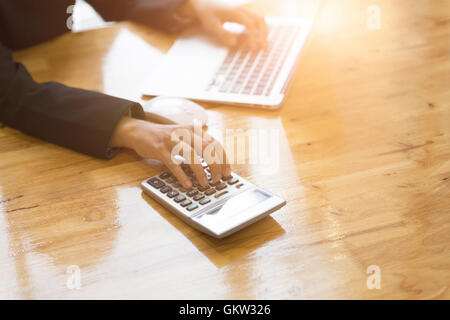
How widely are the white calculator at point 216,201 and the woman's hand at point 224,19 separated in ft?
1.46

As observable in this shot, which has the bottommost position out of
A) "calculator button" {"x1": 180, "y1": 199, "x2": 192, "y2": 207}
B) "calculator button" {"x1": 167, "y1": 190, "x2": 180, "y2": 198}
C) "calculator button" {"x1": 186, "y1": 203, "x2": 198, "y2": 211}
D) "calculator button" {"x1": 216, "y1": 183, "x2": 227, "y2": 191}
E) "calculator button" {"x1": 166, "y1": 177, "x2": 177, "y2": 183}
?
"calculator button" {"x1": 166, "y1": 177, "x2": 177, "y2": 183}

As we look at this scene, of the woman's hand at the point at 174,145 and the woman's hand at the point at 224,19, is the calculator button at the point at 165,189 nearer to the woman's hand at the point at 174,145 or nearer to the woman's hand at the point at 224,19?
the woman's hand at the point at 174,145

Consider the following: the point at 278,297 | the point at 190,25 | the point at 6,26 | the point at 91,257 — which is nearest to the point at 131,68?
the point at 190,25

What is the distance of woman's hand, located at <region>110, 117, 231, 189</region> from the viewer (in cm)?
75

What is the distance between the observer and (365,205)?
705mm

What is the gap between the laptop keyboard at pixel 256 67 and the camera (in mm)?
982

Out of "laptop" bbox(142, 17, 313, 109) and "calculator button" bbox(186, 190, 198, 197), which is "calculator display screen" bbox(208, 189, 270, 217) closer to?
"calculator button" bbox(186, 190, 198, 197)

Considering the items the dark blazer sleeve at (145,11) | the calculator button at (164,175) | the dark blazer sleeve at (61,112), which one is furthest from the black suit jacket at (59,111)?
the dark blazer sleeve at (145,11)

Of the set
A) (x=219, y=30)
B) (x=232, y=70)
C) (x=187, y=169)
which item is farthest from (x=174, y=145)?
(x=219, y=30)

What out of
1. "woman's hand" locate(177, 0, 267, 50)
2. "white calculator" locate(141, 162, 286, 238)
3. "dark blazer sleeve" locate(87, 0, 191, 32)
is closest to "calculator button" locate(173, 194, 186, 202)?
"white calculator" locate(141, 162, 286, 238)

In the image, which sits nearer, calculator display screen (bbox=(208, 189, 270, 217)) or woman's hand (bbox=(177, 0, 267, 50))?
calculator display screen (bbox=(208, 189, 270, 217))

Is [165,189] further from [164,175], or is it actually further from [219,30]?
[219,30]

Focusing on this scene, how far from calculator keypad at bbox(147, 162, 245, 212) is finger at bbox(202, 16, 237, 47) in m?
0.44

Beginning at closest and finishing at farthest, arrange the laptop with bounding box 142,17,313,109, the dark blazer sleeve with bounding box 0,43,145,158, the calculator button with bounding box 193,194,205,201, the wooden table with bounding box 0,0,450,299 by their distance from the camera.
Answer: the wooden table with bounding box 0,0,450,299, the calculator button with bounding box 193,194,205,201, the dark blazer sleeve with bounding box 0,43,145,158, the laptop with bounding box 142,17,313,109
